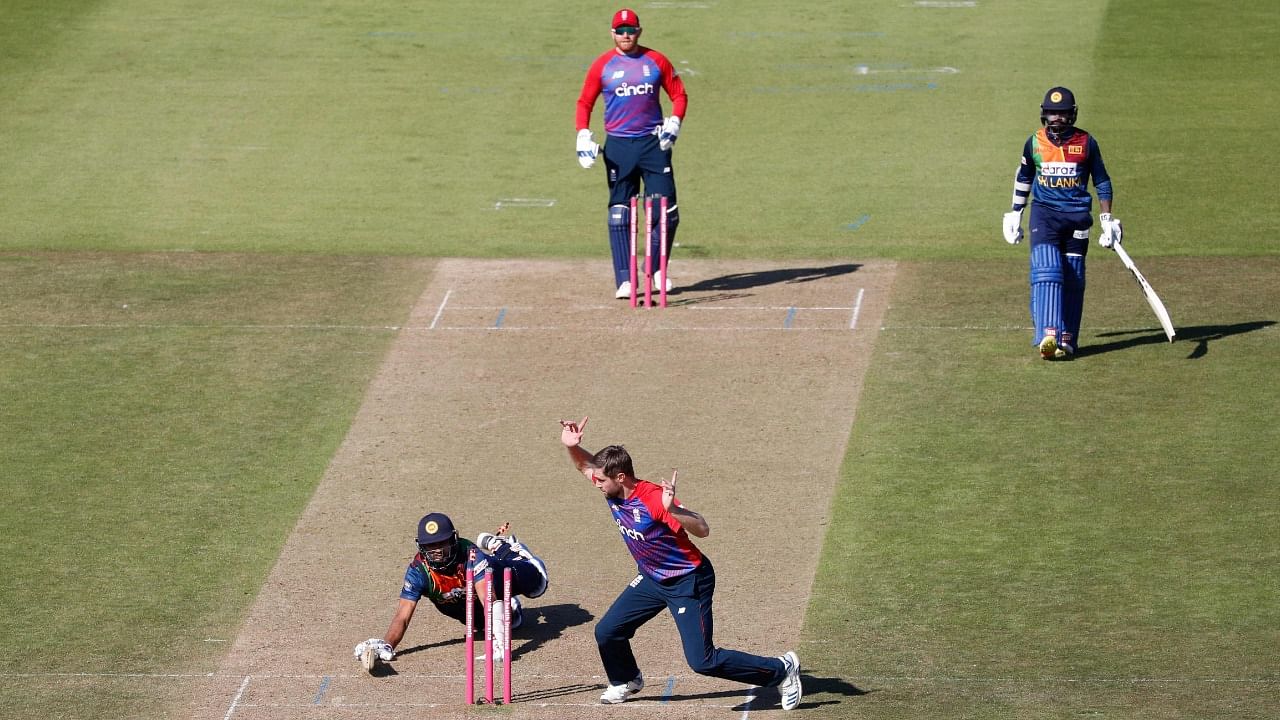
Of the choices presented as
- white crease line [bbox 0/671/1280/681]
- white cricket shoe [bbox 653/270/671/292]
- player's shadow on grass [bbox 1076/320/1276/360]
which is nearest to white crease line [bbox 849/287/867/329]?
white cricket shoe [bbox 653/270/671/292]

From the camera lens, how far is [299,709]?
497 inches

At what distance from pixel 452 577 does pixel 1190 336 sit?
8498mm

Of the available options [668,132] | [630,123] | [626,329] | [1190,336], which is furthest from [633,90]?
[1190,336]

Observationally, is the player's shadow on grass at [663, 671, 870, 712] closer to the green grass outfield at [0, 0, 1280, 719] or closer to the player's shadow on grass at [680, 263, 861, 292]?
the green grass outfield at [0, 0, 1280, 719]

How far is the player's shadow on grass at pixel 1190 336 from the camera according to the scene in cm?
1830

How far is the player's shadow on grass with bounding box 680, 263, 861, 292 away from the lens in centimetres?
2031

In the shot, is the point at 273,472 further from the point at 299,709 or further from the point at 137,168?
the point at 137,168

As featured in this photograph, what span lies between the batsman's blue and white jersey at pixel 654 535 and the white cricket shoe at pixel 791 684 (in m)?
0.86

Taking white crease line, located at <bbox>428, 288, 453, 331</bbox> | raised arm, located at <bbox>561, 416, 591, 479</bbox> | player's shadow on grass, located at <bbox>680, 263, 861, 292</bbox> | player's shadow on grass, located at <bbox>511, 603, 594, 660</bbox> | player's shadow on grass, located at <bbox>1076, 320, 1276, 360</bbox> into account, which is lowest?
player's shadow on grass, located at <bbox>680, 263, 861, 292</bbox>

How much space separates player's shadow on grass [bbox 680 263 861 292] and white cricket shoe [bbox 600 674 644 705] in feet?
26.8

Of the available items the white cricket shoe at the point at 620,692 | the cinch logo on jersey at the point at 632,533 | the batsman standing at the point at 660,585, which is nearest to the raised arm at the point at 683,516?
the batsman standing at the point at 660,585

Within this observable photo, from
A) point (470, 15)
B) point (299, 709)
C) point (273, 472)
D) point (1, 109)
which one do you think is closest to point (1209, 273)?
point (273, 472)

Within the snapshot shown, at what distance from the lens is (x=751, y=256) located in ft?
70.4

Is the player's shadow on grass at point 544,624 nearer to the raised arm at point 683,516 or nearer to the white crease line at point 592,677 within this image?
the white crease line at point 592,677
